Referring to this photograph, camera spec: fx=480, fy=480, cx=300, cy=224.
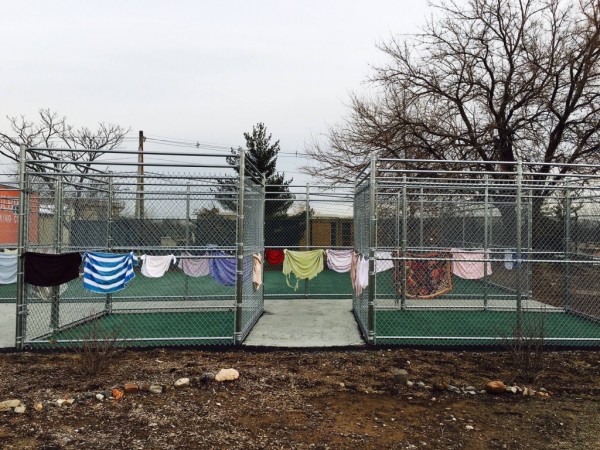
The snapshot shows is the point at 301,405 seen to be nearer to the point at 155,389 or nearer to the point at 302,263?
the point at 155,389

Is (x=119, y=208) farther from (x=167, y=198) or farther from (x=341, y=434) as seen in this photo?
(x=341, y=434)

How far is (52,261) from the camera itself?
6656mm

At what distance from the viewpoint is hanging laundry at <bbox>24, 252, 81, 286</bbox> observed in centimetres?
657

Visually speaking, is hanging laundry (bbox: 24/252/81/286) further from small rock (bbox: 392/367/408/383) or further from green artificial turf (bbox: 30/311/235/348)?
small rock (bbox: 392/367/408/383)

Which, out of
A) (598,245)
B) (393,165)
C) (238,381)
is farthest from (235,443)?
(393,165)

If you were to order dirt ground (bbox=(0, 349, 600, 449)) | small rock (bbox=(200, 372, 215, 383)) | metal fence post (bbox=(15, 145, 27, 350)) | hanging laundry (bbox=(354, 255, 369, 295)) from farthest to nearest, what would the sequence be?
1. hanging laundry (bbox=(354, 255, 369, 295))
2. metal fence post (bbox=(15, 145, 27, 350))
3. small rock (bbox=(200, 372, 215, 383))
4. dirt ground (bbox=(0, 349, 600, 449))

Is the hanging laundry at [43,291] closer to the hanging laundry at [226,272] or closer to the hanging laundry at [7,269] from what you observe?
the hanging laundry at [7,269]

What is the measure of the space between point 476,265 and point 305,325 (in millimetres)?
4275

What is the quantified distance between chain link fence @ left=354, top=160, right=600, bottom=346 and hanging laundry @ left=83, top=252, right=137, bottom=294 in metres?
3.62

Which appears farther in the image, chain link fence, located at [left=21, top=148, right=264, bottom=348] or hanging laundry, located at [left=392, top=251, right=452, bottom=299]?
hanging laundry, located at [left=392, top=251, right=452, bottom=299]

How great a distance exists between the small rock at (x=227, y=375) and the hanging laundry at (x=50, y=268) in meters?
2.87

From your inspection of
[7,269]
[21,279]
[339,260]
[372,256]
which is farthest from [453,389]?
[7,269]

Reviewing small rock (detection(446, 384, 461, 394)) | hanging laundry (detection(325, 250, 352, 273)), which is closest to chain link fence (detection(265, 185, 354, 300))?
hanging laundry (detection(325, 250, 352, 273))

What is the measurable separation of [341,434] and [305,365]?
1991 millimetres
